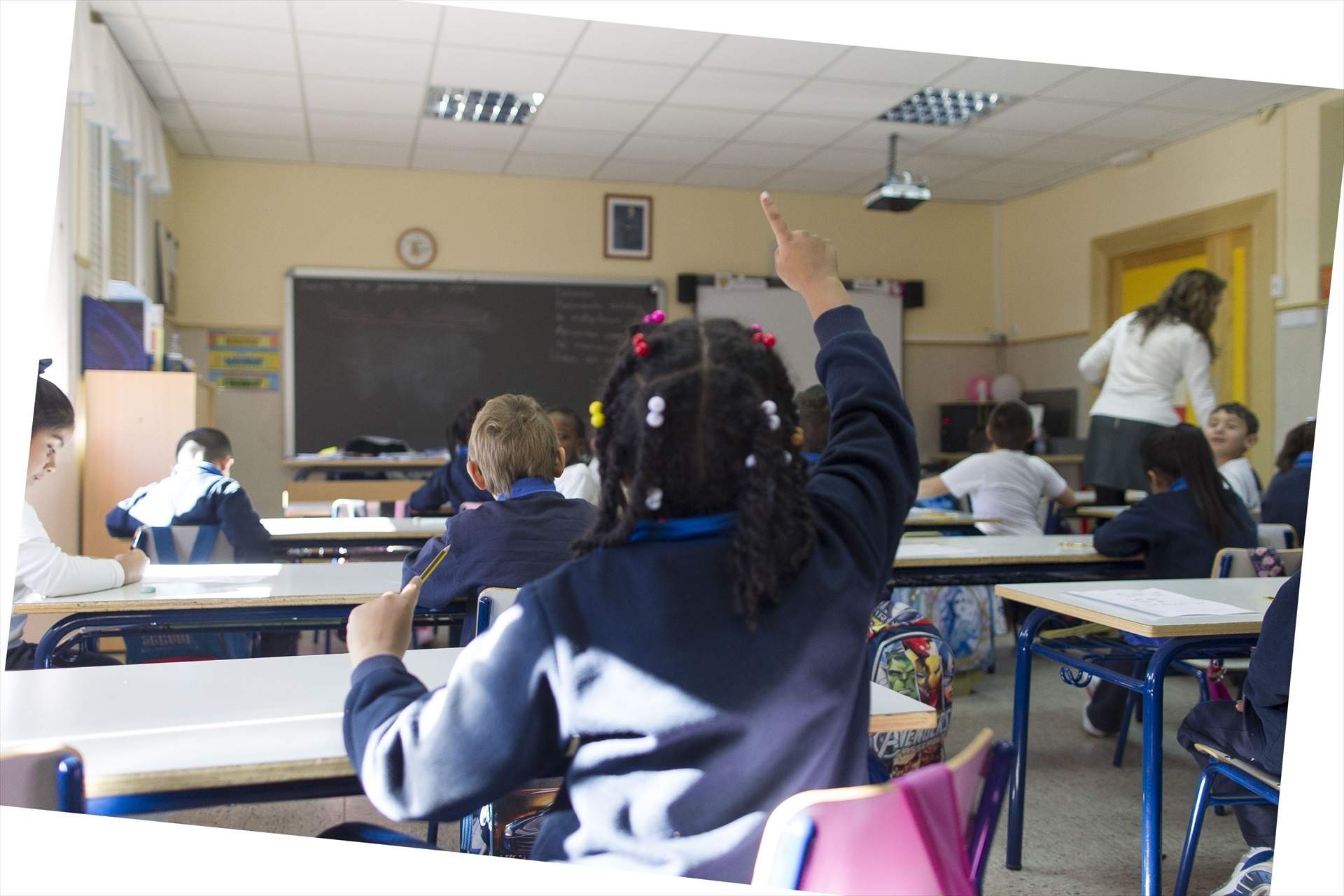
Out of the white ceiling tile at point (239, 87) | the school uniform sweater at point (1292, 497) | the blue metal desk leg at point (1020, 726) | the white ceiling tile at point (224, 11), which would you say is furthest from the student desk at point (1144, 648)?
the white ceiling tile at point (239, 87)

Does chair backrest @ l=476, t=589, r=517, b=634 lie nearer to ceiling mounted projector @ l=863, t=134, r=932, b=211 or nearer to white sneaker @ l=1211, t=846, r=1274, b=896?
white sneaker @ l=1211, t=846, r=1274, b=896

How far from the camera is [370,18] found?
462 centimetres

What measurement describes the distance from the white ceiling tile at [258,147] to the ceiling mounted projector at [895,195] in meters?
3.57

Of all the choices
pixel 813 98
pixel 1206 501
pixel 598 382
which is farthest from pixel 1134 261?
pixel 598 382

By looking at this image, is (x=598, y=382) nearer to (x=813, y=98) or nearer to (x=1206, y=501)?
(x=1206, y=501)

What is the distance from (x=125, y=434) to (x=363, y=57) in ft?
6.97

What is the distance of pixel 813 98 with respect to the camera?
567cm

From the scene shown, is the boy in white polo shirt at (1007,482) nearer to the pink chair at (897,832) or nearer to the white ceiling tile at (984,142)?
the white ceiling tile at (984,142)

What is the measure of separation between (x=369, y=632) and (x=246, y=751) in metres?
0.18

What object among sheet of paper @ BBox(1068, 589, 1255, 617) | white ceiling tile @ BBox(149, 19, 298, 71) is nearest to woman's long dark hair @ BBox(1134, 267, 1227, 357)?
sheet of paper @ BBox(1068, 589, 1255, 617)

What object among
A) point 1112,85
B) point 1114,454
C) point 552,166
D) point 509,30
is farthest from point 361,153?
point 1114,454

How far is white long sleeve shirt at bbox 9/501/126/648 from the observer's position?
6.77ft

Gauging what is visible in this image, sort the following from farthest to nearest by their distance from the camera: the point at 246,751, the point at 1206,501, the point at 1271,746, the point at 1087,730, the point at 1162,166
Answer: the point at 1162,166, the point at 1087,730, the point at 1206,501, the point at 1271,746, the point at 246,751

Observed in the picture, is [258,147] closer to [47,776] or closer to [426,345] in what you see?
[426,345]
